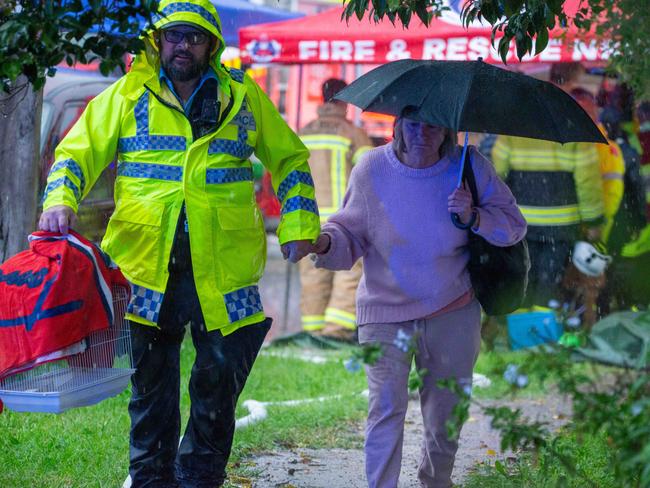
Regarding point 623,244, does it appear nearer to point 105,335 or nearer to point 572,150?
point 572,150

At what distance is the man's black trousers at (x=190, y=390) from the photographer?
15.3ft

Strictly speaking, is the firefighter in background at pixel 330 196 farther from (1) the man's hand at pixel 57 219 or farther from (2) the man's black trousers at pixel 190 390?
(1) the man's hand at pixel 57 219

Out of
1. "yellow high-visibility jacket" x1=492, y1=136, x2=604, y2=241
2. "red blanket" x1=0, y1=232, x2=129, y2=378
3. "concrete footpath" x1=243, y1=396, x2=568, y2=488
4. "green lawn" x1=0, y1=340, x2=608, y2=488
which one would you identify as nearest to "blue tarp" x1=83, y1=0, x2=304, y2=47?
"yellow high-visibility jacket" x1=492, y1=136, x2=604, y2=241

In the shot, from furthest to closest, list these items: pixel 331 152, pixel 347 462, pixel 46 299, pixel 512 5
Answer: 1. pixel 331 152
2. pixel 347 462
3. pixel 512 5
4. pixel 46 299

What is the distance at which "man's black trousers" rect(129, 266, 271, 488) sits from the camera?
4.68 m

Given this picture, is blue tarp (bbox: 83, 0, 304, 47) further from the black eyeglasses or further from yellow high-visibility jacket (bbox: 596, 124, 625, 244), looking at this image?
the black eyeglasses

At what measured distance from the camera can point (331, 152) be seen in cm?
1066

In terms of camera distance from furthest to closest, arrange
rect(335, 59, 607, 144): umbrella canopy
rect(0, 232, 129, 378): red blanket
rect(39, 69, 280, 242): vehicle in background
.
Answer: rect(39, 69, 280, 242): vehicle in background < rect(335, 59, 607, 144): umbrella canopy < rect(0, 232, 129, 378): red blanket

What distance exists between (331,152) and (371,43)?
119cm

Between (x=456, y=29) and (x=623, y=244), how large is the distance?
7.99 ft

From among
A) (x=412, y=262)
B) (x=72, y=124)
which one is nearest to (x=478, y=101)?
(x=412, y=262)

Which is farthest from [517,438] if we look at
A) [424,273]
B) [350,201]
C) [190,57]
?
[190,57]

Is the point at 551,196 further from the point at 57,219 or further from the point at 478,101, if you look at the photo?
the point at 57,219

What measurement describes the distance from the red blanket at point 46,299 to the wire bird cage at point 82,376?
9 cm
